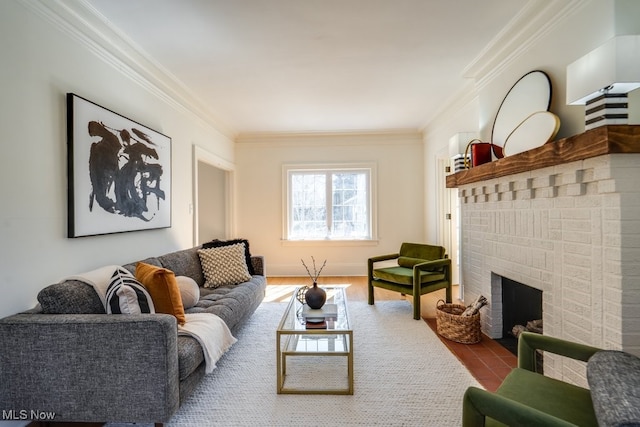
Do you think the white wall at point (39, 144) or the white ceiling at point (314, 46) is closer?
the white wall at point (39, 144)

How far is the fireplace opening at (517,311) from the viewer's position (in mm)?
2627

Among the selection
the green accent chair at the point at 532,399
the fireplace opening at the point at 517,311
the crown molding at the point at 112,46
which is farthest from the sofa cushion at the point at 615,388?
the crown molding at the point at 112,46

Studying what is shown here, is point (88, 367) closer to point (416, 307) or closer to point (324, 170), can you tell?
point (416, 307)

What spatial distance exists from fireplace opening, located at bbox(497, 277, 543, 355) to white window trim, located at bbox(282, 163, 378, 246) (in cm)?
287

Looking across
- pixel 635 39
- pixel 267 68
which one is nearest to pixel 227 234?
pixel 267 68

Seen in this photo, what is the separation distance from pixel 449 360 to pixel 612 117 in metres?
1.94

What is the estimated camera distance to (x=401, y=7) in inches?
86.4

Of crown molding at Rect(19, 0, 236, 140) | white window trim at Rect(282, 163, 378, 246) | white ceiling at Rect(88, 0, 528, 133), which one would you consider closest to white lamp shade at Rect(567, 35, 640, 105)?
white ceiling at Rect(88, 0, 528, 133)

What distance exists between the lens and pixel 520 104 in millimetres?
2521

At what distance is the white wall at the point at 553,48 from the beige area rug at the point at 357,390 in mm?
1895

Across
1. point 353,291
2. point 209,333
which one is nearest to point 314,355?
point 209,333

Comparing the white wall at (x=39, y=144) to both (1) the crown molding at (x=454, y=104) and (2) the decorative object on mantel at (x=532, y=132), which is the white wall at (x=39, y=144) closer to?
(2) the decorative object on mantel at (x=532, y=132)

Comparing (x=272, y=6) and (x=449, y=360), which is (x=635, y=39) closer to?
(x=272, y=6)

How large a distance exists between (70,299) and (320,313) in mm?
1617
